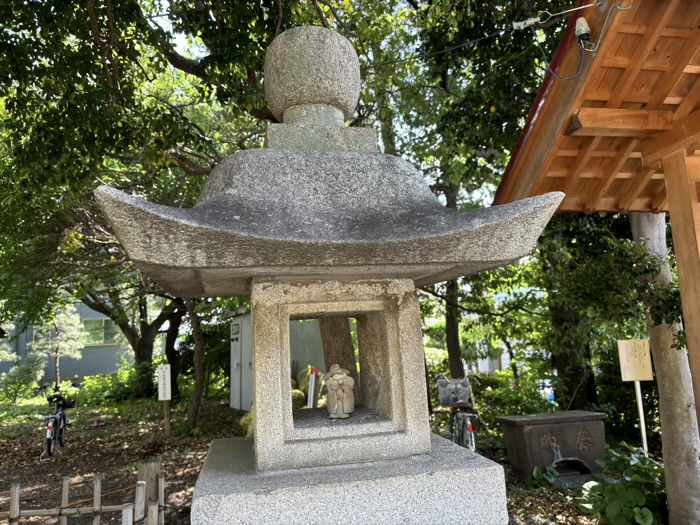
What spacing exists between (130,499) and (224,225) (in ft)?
17.8

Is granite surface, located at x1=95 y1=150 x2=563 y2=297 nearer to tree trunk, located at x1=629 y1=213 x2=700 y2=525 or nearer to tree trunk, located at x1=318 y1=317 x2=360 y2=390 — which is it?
tree trunk, located at x1=629 y1=213 x2=700 y2=525

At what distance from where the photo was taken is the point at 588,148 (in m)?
4.11

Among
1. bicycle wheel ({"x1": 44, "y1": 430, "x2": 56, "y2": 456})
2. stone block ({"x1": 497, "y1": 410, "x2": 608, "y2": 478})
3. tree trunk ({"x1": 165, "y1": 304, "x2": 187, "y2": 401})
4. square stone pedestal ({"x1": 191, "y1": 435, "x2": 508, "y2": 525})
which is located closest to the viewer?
square stone pedestal ({"x1": 191, "y1": 435, "x2": 508, "y2": 525})

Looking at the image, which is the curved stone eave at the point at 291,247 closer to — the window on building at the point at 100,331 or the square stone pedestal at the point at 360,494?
the square stone pedestal at the point at 360,494

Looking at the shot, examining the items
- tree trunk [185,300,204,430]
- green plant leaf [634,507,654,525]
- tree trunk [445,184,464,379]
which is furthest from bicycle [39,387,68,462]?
green plant leaf [634,507,654,525]

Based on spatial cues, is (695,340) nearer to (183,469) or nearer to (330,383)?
(330,383)

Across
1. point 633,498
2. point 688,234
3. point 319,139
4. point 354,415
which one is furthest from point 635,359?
point 319,139

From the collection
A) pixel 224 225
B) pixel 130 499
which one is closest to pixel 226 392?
pixel 130 499

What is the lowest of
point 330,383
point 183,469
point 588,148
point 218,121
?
point 183,469

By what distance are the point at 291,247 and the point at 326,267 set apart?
263mm

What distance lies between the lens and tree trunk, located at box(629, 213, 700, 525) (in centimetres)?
436

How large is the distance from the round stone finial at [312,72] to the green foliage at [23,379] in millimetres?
17979

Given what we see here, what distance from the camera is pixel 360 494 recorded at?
2.12 m

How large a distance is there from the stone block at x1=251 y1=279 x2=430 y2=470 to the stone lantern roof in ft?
0.37
